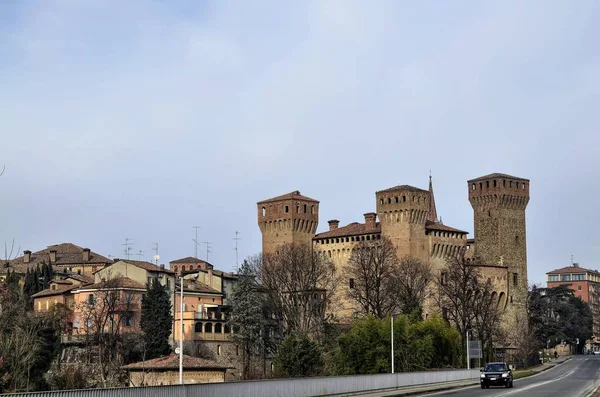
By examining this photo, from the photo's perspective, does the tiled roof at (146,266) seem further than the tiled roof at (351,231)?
No

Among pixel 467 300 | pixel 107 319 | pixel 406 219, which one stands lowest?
pixel 107 319

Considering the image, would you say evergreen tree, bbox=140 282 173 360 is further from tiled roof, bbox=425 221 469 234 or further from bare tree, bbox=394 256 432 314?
tiled roof, bbox=425 221 469 234

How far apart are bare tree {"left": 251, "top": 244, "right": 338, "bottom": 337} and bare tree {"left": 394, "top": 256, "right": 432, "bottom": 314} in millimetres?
8825

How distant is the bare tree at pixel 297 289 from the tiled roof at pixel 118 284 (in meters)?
14.1

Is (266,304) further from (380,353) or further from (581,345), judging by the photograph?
(581,345)

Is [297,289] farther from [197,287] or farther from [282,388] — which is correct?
[282,388]

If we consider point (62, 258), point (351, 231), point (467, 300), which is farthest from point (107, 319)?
point (62, 258)

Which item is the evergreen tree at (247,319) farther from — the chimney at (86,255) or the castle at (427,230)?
the chimney at (86,255)

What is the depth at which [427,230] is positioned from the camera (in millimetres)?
116250

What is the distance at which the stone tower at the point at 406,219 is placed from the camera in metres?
113

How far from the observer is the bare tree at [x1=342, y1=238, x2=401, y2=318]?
100 meters

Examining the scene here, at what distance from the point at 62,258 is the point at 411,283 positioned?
2359 inches

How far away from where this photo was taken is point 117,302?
97062 millimetres

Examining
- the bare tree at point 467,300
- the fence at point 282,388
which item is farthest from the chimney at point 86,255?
the fence at point 282,388
